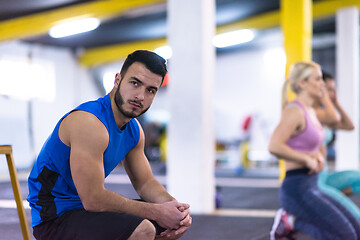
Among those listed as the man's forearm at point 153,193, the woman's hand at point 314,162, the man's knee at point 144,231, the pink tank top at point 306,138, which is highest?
the pink tank top at point 306,138

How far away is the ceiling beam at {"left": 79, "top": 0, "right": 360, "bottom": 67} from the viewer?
877cm

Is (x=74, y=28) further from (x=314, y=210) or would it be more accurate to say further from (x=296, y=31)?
(x=314, y=210)

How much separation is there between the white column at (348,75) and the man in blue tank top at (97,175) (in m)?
7.27

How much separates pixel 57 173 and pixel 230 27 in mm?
9108

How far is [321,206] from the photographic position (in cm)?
258

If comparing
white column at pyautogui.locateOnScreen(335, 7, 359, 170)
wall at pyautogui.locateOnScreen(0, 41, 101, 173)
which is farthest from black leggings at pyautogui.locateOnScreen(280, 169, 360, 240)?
wall at pyautogui.locateOnScreen(0, 41, 101, 173)

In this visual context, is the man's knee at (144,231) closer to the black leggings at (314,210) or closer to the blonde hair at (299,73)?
the black leggings at (314,210)

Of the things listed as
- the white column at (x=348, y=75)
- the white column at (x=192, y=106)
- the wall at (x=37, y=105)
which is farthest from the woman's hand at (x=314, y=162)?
the wall at (x=37, y=105)

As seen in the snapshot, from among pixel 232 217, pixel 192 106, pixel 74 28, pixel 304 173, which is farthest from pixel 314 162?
pixel 74 28

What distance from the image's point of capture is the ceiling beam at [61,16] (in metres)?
7.59

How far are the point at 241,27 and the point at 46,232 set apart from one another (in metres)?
9.07

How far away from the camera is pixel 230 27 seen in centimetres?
1036

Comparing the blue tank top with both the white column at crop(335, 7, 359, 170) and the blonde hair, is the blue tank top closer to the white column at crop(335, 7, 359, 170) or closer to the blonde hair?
the blonde hair

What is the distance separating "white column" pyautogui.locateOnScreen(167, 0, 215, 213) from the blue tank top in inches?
110
